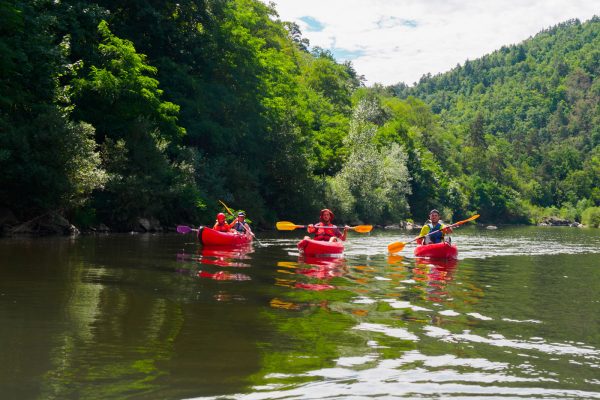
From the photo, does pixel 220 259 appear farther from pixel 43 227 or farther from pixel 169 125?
pixel 169 125

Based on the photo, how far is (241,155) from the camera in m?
44.5

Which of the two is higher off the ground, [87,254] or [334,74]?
[334,74]

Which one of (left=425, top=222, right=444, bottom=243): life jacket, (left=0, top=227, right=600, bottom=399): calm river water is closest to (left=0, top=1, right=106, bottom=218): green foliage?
(left=0, top=227, right=600, bottom=399): calm river water

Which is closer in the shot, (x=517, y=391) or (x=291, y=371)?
(x=517, y=391)

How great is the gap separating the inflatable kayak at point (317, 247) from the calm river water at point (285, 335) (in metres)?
4.40

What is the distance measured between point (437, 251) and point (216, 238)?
269 inches

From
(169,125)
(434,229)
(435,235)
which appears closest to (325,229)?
(434,229)

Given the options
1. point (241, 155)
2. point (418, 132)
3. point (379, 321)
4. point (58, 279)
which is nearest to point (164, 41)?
point (241, 155)

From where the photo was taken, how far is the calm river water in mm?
5219

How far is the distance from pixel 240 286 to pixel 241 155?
1324 inches

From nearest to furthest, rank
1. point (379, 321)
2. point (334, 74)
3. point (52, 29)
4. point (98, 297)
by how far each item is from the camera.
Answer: point (379, 321) < point (98, 297) < point (52, 29) < point (334, 74)

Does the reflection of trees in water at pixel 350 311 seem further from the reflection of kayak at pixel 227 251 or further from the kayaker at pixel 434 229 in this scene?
the kayaker at pixel 434 229

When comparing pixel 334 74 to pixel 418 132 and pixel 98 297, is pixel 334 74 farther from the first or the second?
pixel 98 297

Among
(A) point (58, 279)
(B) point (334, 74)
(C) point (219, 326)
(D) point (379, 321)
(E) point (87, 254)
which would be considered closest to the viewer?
(C) point (219, 326)
